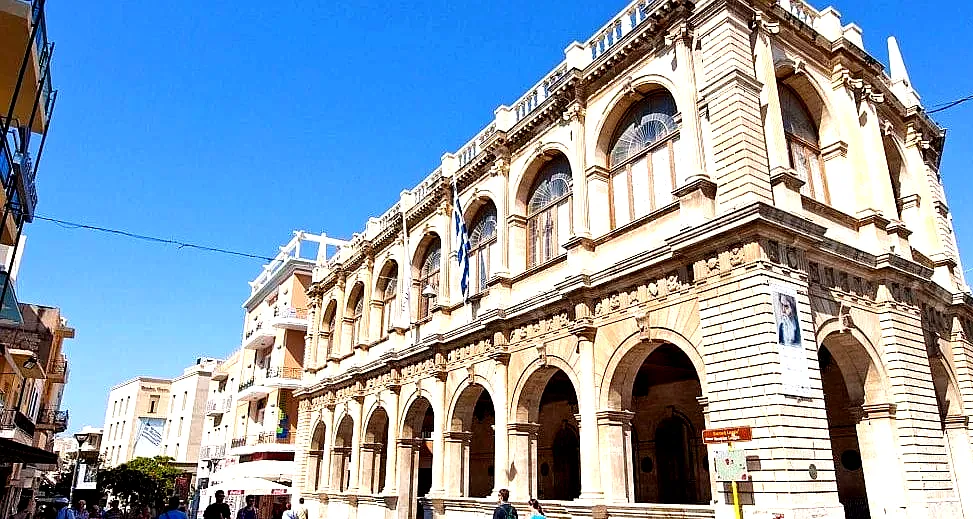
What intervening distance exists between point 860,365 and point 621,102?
7444 mm

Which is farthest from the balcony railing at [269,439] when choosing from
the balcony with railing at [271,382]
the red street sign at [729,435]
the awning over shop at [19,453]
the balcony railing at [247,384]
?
the red street sign at [729,435]

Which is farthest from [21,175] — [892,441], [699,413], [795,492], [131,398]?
[131,398]

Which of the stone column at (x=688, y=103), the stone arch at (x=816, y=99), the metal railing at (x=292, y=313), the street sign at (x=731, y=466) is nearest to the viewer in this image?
the street sign at (x=731, y=466)

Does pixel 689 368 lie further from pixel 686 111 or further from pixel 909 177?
pixel 909 177

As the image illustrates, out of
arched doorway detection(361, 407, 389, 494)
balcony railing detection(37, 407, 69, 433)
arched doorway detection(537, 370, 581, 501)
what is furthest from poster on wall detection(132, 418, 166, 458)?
arched doorway detection(537, 370, 581, 501)

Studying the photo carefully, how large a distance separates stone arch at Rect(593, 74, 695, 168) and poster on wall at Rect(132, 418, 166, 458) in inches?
2117

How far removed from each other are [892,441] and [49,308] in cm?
3216

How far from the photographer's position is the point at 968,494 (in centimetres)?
1417

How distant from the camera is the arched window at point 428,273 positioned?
22609 millimetres

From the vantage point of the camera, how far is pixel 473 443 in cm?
2384

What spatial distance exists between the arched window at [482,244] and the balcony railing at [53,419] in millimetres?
25350

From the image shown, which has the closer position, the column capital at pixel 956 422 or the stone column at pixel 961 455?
the stone column at pixel 961 455

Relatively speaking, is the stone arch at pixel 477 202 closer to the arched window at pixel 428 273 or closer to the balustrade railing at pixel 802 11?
the arched window at pixel 428 273

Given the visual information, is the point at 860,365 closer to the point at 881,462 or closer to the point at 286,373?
the point at 881,462
